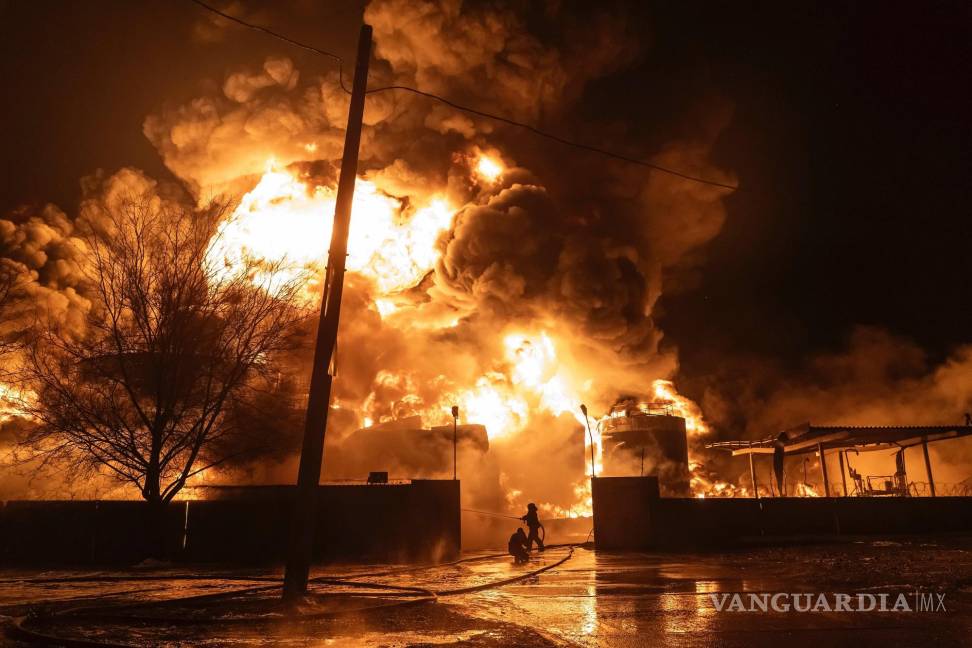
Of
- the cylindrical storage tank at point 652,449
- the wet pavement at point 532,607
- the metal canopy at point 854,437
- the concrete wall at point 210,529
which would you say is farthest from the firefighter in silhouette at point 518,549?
the cylindrical storage tank at point 652,449

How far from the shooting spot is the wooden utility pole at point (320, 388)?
28.9ft

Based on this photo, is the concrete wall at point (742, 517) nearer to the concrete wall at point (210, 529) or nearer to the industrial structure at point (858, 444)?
the industrial structure at point (858, 444)

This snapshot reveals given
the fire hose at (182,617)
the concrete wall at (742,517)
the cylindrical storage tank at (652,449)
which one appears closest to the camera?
the fire hose at (182,617)

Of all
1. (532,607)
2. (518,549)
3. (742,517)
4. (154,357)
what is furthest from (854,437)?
(154,357)

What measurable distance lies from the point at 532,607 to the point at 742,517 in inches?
631

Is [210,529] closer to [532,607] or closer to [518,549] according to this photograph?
[518,549]

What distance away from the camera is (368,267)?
39.2m

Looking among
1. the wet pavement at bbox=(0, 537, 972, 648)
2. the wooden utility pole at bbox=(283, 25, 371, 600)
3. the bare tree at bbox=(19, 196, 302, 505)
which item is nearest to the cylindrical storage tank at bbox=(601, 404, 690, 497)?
the wet pavement at bbox=(0, 537, 972, 648)

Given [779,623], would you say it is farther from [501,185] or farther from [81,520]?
[501,185]

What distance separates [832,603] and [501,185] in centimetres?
3109

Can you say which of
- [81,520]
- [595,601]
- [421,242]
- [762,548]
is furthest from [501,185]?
[595,601]

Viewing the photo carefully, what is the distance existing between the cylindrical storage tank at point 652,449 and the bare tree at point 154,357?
907 inches

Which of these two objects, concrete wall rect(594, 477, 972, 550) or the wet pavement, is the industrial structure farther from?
the wet pavement

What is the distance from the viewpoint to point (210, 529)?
17844 millimetres
